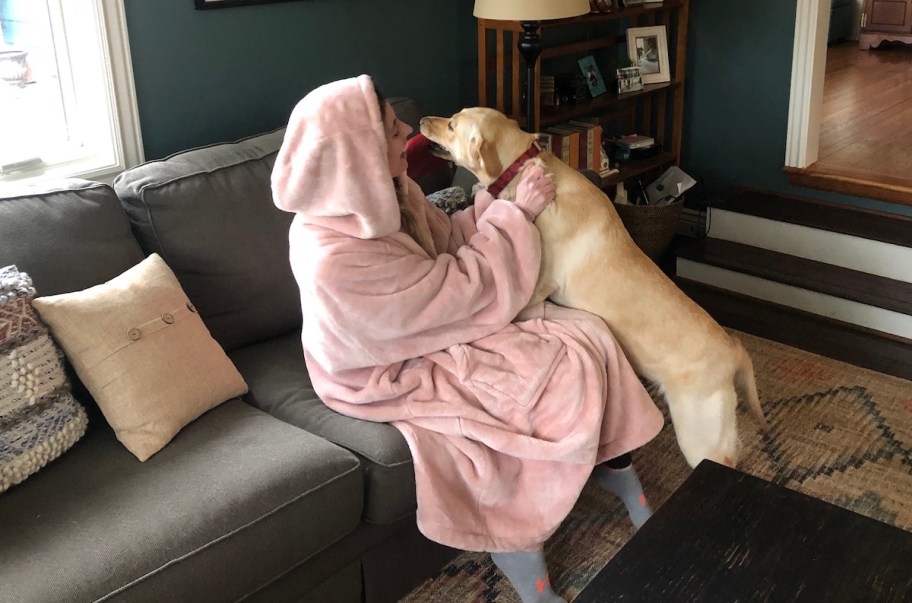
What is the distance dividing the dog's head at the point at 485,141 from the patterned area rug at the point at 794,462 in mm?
960

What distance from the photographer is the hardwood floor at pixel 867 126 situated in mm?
3631

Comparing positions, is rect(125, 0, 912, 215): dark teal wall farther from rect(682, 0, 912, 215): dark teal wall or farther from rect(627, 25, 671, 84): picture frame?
rect(627, 25, 671, 84): picture frame

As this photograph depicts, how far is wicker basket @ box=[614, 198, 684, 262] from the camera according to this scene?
3.46 meters

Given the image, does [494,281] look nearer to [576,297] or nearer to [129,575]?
[576,297]

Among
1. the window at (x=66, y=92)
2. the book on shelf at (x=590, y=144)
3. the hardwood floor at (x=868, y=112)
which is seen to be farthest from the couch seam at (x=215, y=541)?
the hardwood floor at (x=868, y=112)

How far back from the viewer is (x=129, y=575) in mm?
1395

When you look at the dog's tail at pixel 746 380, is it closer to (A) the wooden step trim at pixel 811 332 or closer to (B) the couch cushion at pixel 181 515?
(B) the couch cushion at pixel 181 515

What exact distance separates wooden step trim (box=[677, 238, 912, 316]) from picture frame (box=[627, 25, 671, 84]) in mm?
796

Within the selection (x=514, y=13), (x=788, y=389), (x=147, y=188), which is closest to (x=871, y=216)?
(x=788, y=389)

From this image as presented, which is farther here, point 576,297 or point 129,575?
point 576,297

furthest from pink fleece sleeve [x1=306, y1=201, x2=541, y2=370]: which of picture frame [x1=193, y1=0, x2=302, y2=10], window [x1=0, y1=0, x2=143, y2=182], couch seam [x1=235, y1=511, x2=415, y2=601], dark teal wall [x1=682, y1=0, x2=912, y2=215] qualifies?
dark teal wall [x1=682, y1=0, x2=912, y2=215]

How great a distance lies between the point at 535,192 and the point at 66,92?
1.41m

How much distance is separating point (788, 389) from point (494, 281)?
146 cm

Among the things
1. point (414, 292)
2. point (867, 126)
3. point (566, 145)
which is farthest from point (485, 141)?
point (867, 126)
